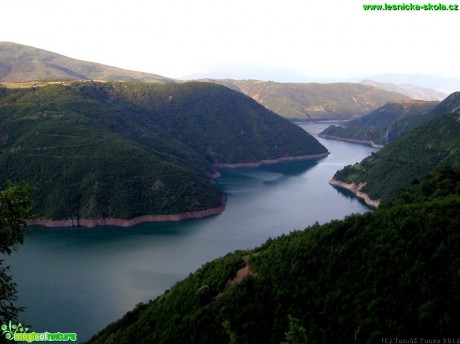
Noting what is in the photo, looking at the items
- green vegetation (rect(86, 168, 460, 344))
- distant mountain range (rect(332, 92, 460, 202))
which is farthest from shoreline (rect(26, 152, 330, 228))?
green vegetation (rect(86, 168, 460, 344))

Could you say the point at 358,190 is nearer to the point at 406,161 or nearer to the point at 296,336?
the point at 406,161

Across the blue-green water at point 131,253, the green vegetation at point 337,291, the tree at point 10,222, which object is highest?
the tree at point 10,222

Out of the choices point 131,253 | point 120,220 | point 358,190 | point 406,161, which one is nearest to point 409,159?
point 406,161

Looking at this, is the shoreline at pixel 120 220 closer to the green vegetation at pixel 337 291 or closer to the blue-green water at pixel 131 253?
the blue-green water at pixel 131 253

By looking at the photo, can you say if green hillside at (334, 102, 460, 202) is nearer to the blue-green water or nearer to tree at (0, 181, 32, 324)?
the blue-green water

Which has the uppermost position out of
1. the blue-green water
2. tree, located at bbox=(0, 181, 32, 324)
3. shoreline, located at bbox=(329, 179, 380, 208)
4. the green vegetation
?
tree, located at bbox=(0, 181, 32, 324)

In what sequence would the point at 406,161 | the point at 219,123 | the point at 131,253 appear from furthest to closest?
the point at 219,123, the point at 406,161, the point at 131,253

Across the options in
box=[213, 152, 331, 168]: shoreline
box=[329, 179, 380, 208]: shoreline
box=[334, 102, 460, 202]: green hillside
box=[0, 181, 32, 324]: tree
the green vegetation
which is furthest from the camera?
box=[213, 152, 331, 168]: shoreline

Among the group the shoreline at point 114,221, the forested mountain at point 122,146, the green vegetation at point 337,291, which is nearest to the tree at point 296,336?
the green vegetation at point 337,291
